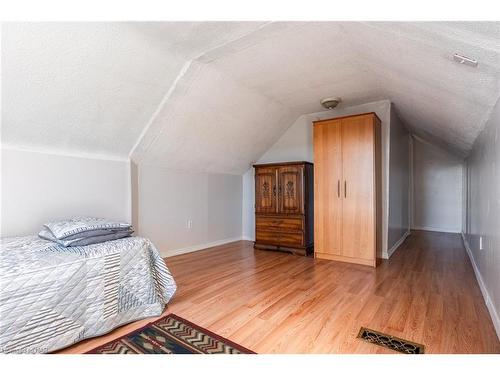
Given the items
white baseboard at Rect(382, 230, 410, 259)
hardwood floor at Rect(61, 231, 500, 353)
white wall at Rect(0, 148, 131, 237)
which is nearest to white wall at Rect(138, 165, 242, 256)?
white wall at Rect(0, 148, 131, 237)

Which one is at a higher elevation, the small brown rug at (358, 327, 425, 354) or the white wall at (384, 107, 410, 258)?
the white wall at (384, 107, 410, 258)

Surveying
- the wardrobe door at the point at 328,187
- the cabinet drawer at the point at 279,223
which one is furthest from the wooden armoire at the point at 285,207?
the wardrobe door at the point at 328,187

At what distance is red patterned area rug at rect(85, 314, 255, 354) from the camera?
5.16 feet

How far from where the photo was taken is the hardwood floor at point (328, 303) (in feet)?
5.54

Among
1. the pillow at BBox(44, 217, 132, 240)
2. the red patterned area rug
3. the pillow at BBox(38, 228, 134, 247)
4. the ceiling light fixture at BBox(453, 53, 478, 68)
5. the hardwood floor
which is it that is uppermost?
the ceiling light fixture at BBox(453, 53, 478, 68)

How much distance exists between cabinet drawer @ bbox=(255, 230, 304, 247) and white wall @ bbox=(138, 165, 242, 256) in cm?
82

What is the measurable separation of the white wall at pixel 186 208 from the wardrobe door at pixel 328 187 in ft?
5.94

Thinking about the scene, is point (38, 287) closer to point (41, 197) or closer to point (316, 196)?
point (41, 197)

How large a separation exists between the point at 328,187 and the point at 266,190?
108 centimetres

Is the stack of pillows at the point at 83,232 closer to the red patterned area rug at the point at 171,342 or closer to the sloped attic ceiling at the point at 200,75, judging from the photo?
the red patterned area rug at the point at 171,342

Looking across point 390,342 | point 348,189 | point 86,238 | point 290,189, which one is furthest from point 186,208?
point 390,342

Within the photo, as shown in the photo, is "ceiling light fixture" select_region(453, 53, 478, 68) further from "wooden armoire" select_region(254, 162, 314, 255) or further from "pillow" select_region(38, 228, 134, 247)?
"pillow" select_region(38, 228, 134, 247)
